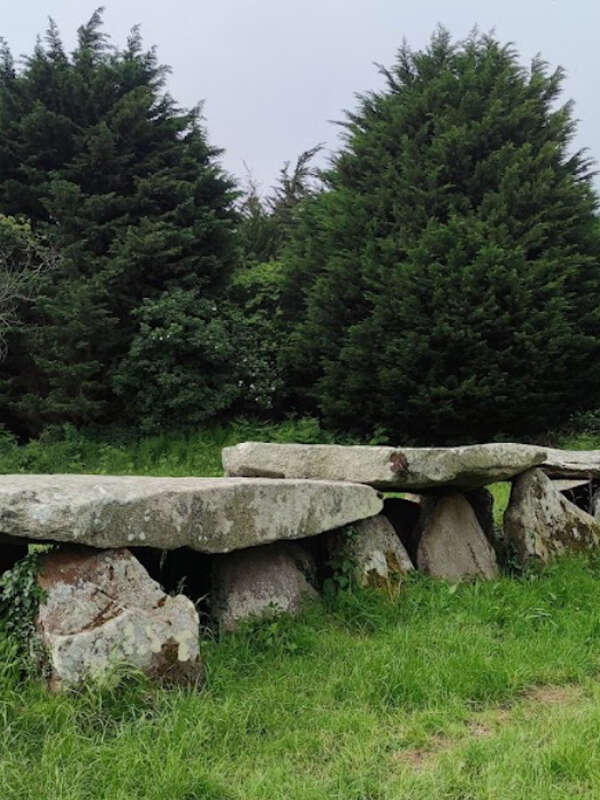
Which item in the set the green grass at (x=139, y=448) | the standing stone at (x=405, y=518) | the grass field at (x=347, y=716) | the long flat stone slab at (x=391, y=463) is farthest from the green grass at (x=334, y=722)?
the green grass at (x=139, y=448)

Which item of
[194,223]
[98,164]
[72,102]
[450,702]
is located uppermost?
[72,102]

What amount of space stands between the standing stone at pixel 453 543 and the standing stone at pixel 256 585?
1007 mm

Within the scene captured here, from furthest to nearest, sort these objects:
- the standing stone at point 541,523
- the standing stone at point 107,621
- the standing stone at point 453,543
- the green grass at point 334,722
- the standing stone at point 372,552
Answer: the standing stone at point 541,523, the standing stone at point 453,543, the standing stone at point 372,552, the standing stone at point 107,621, the green grass at point 334,722

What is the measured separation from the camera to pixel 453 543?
15.9 ft

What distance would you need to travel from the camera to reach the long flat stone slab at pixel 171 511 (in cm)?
295

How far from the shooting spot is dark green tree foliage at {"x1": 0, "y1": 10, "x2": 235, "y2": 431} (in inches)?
435

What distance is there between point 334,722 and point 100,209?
10496 mm

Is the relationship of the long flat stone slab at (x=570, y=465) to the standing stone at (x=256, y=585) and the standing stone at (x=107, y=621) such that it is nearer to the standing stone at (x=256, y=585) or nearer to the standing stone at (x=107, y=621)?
the standing stone at (x=256, y=585)

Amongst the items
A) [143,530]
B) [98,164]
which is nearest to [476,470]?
[143,530]

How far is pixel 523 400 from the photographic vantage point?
10.2m

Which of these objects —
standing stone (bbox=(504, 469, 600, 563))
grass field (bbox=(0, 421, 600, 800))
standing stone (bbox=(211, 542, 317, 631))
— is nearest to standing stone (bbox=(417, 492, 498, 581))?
standing stone (bbox=(504, 469, 600, 563))

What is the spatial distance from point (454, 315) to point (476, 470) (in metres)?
5.83

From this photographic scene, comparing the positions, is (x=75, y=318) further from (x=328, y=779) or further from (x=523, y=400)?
(x=328, y=779)

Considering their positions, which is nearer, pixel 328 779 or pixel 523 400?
pixel 328 779
